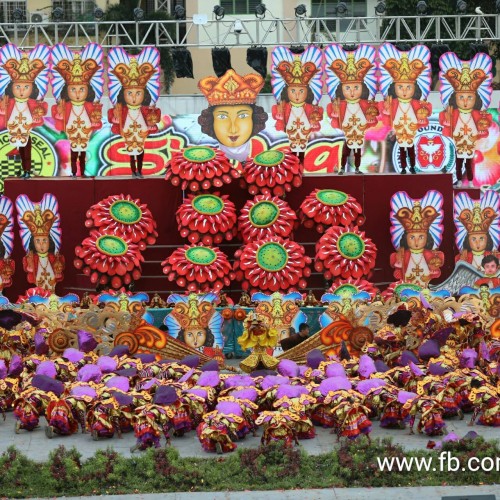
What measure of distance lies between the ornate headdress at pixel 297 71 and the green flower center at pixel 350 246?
2522 mm

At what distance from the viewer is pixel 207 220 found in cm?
2031

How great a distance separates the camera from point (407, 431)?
15484mm

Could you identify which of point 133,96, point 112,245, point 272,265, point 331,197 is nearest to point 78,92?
point 133,96

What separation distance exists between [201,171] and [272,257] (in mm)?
1457

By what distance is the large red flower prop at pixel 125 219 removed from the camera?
67.1ft

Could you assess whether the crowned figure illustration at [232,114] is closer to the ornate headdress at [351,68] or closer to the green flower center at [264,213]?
the ornate headdress at [351,68]

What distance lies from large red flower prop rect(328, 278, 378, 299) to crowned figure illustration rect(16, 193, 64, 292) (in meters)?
3.51

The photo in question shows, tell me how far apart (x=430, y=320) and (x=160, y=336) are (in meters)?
2.81

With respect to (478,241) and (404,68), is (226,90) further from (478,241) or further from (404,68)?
(478,241)

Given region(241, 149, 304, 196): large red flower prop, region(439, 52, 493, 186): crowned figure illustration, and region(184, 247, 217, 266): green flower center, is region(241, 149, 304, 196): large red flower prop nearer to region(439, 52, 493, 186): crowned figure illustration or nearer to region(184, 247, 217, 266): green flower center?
region(184, 247, 217, 266): green flower center

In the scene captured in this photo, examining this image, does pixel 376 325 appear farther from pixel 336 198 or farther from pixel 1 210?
pixel 1 210

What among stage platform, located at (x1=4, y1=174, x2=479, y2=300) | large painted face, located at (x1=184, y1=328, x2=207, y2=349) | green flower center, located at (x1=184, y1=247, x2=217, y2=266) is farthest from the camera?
stage platform, located at (x1=4, y1=174, x2=479, y2=300)

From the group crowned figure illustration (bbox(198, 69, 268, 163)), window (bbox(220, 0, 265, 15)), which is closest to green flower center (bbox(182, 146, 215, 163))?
crowned figure illustration (bbox(198, 69, 268, 163))

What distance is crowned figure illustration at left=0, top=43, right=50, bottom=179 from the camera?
21.8 meters
